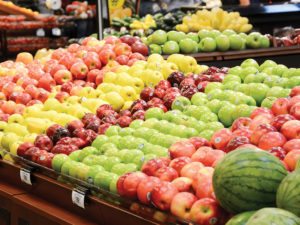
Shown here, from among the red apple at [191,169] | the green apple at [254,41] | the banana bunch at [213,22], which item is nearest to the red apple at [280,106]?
the red apple at [191,169]

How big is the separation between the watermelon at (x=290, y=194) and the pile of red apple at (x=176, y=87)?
1726mm

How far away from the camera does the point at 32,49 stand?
976 cm

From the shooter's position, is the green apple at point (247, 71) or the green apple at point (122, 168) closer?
the green apple at point (122, 168)

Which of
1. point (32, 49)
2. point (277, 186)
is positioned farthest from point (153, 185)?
point (32, 49)

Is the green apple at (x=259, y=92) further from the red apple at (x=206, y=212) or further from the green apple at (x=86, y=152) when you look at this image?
the red apple at (x=206, y=212)

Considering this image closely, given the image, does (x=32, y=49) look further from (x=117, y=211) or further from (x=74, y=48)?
(x=117, y=211)

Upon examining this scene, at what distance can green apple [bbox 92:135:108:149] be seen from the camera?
3.34 m

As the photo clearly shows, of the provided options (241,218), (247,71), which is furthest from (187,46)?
(241,218)

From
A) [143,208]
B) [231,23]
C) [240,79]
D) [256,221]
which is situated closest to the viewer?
[256,221]

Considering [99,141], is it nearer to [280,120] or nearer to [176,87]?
[176,87]

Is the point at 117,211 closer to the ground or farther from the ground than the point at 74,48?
closer to the ground

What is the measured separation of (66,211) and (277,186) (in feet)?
4.35

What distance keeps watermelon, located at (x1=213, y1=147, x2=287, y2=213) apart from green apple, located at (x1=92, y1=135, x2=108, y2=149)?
1239 millimetres

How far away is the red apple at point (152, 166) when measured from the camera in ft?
9.02
